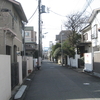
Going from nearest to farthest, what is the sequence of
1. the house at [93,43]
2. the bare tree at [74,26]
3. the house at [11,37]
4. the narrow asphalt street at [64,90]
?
the narrow asphalt street at [64,90] → the house at [11,37] → the house at [93,43] → the bare tree at [74,26]

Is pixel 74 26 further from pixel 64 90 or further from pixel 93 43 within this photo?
pixel 64 90

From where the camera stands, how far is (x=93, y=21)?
26.7m

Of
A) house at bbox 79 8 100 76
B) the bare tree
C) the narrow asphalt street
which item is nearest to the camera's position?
the narrow asphalt street

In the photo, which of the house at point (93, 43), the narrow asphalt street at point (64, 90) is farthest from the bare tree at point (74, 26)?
the narrow asphalt street at point (64, 90)

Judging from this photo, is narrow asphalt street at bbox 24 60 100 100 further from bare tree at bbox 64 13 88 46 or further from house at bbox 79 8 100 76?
bare tree at bbox 64 13 88 46

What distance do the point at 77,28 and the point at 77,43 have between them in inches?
112

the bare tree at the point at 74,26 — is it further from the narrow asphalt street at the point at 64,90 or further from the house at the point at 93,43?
the narrow asphalt street at the point at 64,90

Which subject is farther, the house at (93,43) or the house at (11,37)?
the house at (93,43)

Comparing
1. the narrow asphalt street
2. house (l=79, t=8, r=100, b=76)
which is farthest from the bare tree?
the narrow asphalt street

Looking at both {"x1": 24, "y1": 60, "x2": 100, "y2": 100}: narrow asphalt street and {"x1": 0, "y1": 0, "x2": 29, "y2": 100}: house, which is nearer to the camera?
{"x1": 24, "y1": 60, "x2": 100, "y2": 100}: narrow asphalt street

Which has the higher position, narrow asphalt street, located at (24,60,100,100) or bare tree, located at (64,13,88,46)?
bare tree, located at (64,13,88,46)

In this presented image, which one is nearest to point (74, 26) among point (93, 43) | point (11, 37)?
point (93, 43)

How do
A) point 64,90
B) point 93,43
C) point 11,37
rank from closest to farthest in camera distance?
point 64,90 → point 11,37 → point 93,43

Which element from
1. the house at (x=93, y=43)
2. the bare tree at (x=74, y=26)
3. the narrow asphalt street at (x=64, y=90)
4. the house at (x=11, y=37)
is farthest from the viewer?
the bare tree at (x=74, y=26)
